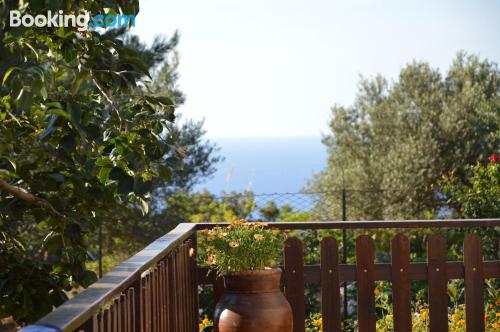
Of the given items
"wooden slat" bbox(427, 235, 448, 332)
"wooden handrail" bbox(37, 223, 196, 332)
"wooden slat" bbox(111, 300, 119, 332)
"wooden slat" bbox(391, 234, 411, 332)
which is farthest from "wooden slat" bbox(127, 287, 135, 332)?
"wooden slat" bbox(427, 235, 448, 332)

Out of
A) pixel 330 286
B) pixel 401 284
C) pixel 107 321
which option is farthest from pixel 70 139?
pixel 401 284

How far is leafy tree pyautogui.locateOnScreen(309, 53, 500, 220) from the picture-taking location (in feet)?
49.5

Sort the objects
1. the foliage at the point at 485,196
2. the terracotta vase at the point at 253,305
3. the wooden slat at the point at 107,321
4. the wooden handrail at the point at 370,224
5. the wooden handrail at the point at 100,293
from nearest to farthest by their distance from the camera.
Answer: the wooden handrail at the point at 100,293 → the wooden slat at the point at 107,321 → the terracotta vase at the point at 253,305 → the wooden handrail at the point at 370,224 → the foliage at the point at 485,196

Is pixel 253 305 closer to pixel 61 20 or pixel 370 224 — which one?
pixel 370 224

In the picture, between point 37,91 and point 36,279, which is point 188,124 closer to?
point 36,279

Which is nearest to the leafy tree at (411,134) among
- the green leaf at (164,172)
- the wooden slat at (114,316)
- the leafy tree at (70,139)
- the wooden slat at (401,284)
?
the wooden slat at (401,284)

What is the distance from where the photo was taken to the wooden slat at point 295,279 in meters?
5.38

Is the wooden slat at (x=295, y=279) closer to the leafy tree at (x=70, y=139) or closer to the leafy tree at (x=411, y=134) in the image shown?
the leafy tree at (x=70, y=139)

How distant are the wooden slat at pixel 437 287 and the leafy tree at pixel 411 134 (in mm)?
8730

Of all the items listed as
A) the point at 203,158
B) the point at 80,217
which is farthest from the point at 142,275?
the point at 203,158

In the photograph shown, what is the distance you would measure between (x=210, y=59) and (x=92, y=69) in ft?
102

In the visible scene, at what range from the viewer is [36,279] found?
383 cm

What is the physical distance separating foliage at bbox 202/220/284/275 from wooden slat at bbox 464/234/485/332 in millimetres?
1447

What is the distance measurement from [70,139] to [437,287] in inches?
125
